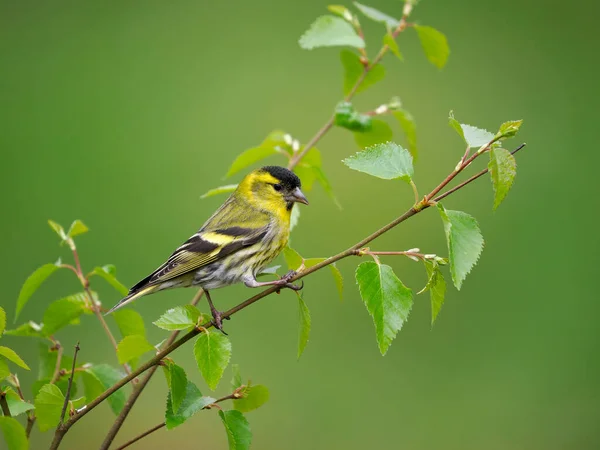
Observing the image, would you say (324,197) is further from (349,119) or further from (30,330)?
(30,330)

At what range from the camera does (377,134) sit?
327 centimetres

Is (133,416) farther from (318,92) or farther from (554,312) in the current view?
(318,92)

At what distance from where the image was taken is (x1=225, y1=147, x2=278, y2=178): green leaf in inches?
125

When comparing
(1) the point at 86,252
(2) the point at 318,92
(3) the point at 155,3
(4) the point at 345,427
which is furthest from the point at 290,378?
(3) the point at 155,3

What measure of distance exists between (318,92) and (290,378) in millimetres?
4075

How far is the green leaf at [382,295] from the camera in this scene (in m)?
2.18

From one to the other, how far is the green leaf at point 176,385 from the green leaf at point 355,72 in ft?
5.13

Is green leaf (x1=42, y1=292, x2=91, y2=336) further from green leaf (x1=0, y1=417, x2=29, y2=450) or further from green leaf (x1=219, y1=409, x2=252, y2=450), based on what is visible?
green leaf (x1=219, y1=409, x2=252, y2=450)

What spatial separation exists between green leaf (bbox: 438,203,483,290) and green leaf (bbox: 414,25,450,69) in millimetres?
1176

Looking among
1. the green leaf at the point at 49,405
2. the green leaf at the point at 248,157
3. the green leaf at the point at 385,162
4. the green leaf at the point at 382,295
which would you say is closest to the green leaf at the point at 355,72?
the green leaf at the point at 248,157

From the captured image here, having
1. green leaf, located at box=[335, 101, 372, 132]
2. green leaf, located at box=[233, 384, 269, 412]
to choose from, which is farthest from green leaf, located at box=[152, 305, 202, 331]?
green leaf, located at box=[335, 101, 372, 132]

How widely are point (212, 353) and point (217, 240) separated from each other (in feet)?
4.15

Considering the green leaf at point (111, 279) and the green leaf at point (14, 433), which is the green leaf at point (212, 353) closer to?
the green leaf at point (111, 279)

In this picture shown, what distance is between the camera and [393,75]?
9.77 meters
